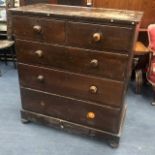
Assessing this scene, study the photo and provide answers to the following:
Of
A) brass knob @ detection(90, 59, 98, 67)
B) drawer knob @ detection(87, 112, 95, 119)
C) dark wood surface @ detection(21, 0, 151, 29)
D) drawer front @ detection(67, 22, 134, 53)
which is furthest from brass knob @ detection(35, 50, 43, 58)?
dark wood surface @ detection(21, 0, 151, 29)

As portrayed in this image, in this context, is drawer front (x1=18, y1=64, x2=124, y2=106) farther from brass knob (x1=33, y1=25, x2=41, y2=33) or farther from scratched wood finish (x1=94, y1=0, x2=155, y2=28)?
scratched wood finish (x1=94, y1=0, x2=155, y2=28)

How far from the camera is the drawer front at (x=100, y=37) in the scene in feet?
4.60

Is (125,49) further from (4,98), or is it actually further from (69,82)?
(4,98)

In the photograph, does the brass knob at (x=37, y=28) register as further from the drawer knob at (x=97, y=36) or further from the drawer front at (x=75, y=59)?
the drawer knob at (x=97, y=36)

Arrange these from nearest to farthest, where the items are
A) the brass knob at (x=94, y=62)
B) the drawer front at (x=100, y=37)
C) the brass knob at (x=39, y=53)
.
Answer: the drawer front at (x=100, y=37) → the brass knob at (x=94, y=62) → the brass knob at (x=39, y=53)

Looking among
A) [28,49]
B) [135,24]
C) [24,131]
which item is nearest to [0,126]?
[24,131]

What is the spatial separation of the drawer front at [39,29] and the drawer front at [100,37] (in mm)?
73

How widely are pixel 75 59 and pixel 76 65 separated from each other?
4 centimetres

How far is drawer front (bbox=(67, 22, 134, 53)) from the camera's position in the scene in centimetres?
140

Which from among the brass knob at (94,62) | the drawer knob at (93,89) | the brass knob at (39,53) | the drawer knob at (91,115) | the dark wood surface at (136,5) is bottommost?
the drawer knob at (91,115)

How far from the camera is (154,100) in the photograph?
240 centimetres

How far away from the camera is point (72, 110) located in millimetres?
1778

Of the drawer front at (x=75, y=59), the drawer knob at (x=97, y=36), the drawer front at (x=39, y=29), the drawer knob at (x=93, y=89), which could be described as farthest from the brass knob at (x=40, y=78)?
the drawer knob at (x=97, y=36)

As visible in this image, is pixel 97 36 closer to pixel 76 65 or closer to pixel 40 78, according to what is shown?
pixel 76 65
